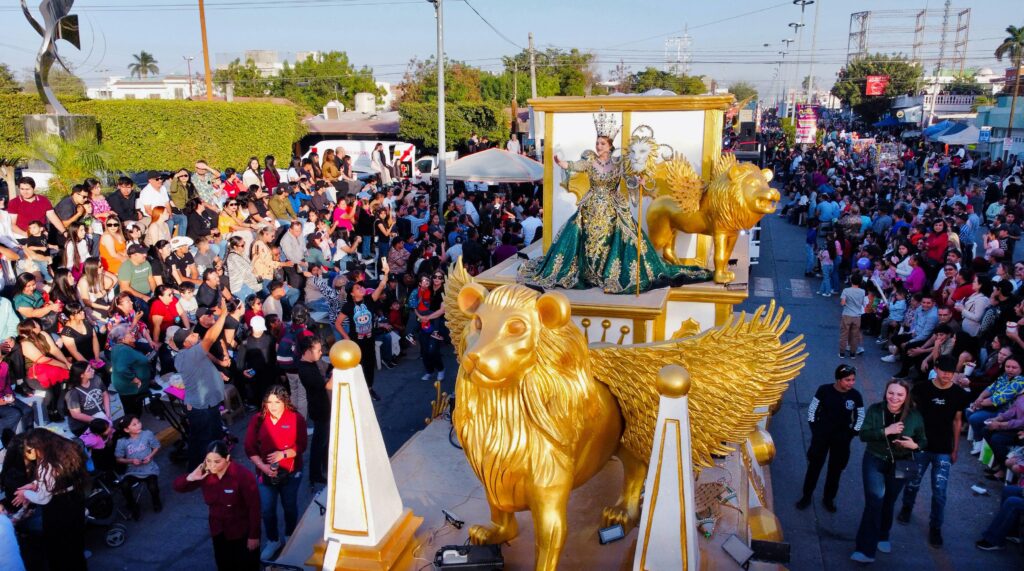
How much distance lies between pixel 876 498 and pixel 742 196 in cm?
273

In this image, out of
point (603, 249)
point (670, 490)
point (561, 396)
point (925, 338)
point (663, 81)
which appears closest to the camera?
point (670, 490)

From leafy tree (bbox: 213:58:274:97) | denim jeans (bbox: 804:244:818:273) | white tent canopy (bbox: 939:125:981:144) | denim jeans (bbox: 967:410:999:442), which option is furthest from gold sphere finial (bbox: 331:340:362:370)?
leafy tree (bbox: 213:58:274:97)

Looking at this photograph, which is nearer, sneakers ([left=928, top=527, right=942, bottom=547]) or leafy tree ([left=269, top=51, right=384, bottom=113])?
sneakers ([left=928, top=527, right=942, bottom=547])

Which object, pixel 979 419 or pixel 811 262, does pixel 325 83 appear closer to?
pixel 811 262

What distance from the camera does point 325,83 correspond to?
185 ft

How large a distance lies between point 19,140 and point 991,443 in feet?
77.1

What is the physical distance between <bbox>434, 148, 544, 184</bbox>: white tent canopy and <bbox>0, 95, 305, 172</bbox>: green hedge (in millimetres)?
8515

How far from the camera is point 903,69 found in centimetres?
5778

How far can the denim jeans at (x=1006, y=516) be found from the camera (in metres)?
5.79

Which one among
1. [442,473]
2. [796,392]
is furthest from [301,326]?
[796,392]

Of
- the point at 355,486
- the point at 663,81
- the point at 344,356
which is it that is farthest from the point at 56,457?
the point at 663,81

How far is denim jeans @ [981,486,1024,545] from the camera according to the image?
579cm

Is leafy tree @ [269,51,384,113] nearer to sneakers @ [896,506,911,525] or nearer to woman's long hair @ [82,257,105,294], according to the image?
woman's long hair @ [82,257,105,294]

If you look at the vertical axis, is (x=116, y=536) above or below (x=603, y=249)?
below
